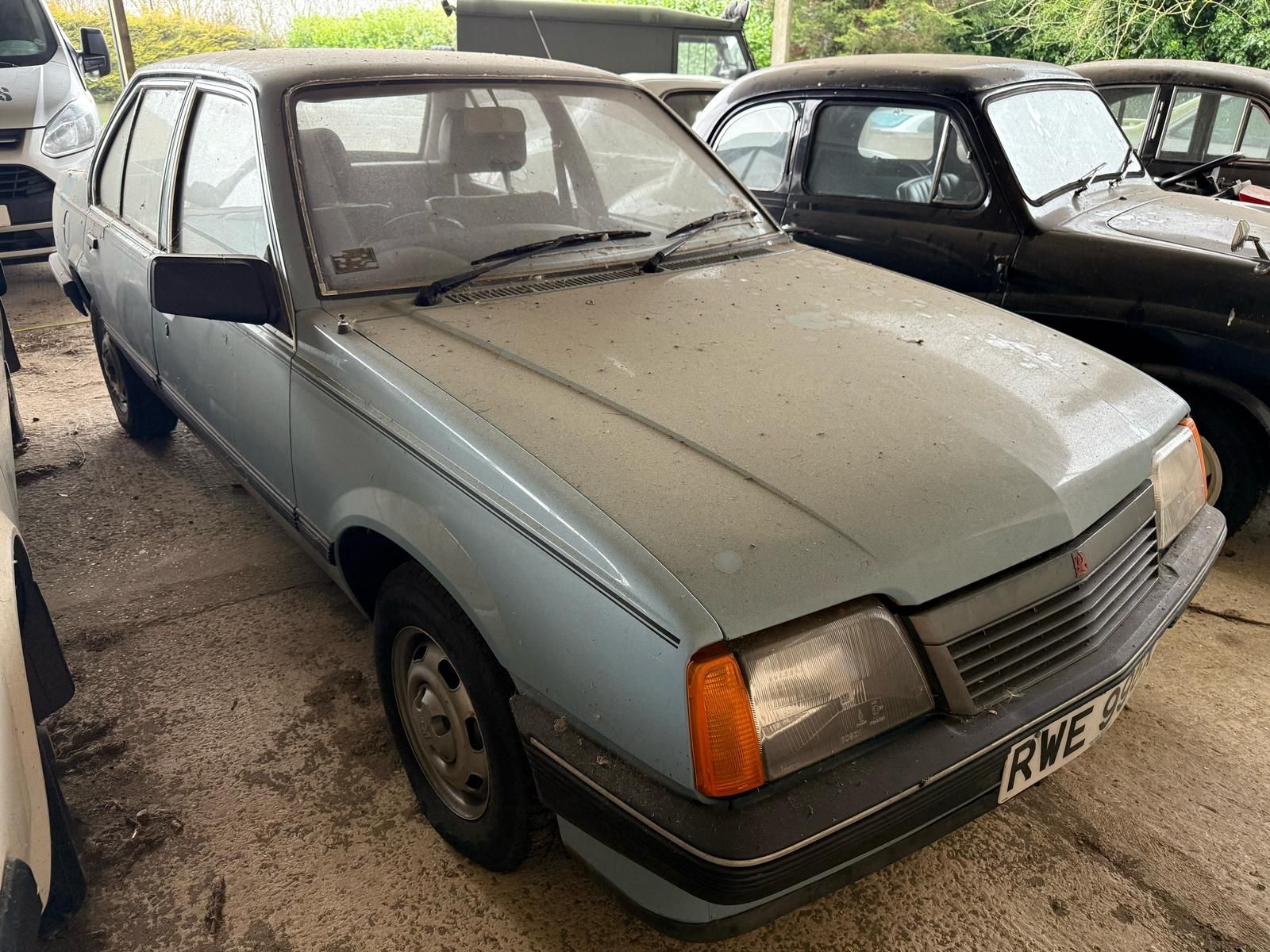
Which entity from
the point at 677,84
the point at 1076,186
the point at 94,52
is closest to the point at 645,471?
the point at 1076,186

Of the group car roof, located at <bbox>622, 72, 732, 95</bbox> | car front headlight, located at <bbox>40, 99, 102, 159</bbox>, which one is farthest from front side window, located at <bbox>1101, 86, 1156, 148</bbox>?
car front headlight, located at <bbox>40, 99, 102, 159</bbox>

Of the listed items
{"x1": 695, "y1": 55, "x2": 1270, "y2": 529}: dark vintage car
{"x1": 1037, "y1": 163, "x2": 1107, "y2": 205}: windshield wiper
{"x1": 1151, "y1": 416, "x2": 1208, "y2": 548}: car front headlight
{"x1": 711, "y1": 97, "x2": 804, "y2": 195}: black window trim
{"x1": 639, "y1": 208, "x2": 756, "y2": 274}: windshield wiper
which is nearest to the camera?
{"x1": 1151, "y1": 416, "x2": 1208, "y2": 548}: car front headlight

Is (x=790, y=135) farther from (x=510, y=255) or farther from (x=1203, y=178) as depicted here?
(x=510, y=255)

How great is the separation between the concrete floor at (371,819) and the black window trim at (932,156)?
1.72 meters

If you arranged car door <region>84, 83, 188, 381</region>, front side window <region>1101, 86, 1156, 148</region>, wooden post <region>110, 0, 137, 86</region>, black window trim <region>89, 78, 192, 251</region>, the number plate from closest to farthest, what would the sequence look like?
the number plate
black window trim <region>89, 78, 192, 251</region>
car door <region>84, 83, 188, 381</region>
front side window <region>1101, 86, 1156, 148</region>
wooden post <region>110, 0, 137, 86</region>

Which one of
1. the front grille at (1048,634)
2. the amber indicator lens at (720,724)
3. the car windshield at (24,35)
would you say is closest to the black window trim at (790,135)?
the front grille at (1048,634)

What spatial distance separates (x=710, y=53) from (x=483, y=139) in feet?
26.2

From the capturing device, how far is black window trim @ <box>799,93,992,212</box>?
3607 mm

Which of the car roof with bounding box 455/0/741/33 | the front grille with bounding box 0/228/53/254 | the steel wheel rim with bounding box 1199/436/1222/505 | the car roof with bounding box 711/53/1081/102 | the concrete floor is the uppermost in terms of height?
the car roof with bounding box 455/0/741/33

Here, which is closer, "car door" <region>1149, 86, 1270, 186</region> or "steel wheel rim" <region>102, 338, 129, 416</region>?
"steel wheel rim" <region>102, 338, 129, 416</region>

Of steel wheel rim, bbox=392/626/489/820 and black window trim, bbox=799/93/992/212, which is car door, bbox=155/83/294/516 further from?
black window trim, bbox=799/93/992/212

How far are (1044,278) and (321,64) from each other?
2602 millimetres

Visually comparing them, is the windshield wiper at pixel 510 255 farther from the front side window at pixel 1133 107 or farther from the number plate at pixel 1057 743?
the front side window at pixel 1133 107

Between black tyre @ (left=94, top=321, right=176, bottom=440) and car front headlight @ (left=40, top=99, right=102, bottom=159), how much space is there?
3062mm
